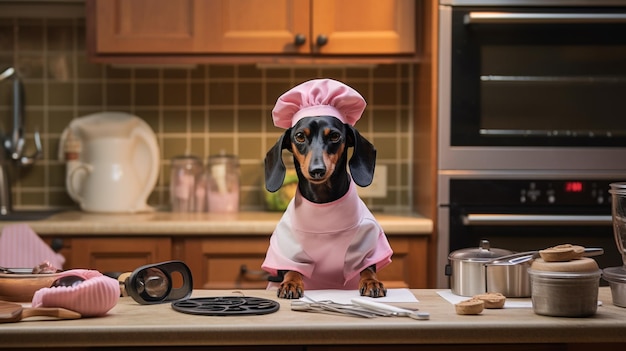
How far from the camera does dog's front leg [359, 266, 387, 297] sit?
69.8 inches

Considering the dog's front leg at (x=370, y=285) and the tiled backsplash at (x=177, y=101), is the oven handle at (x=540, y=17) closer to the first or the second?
the tiled backsplash at (x=177, y=101)

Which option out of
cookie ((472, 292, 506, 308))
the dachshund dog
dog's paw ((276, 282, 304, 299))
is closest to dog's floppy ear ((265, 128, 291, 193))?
the dachshund dog

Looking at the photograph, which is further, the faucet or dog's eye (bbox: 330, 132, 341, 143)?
the faucet

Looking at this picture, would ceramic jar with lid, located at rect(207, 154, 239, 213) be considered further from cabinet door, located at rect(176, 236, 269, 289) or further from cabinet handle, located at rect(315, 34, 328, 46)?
cabinet handle, located at rect(315, 34, 328, 46)

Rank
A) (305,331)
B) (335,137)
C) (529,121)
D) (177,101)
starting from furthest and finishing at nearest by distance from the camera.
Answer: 1. (177,101)
2. (529,121)
3. (335,137)
4. (305,331)

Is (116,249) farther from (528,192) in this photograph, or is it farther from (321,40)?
(528,192)

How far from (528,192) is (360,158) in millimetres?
1294

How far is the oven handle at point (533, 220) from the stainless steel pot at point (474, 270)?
124 cm

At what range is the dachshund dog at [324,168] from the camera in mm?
1873

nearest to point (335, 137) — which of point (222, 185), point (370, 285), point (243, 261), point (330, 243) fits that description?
point (330, 243)

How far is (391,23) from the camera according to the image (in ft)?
10.7

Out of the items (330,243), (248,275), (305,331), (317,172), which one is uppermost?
(317,172)

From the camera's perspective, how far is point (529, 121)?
3164mm

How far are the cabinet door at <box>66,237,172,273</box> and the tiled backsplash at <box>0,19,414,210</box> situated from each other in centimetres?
62
